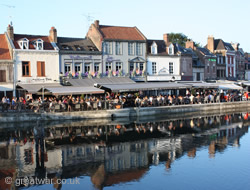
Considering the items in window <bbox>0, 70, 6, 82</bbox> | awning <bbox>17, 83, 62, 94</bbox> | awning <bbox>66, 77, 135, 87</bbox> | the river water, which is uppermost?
window <bbox>0, 70, 6, 82</bbox>

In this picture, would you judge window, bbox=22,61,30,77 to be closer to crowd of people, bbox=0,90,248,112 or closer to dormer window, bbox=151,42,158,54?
crowd of people, bbox=0,90,248,112

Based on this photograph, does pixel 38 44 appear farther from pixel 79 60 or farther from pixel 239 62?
pixel 239 62

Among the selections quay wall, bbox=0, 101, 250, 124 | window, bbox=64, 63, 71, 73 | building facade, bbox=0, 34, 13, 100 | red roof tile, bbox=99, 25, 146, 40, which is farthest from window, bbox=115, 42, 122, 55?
building facade, bbox=0, 34, 13, 100

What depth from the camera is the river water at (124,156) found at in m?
16.5

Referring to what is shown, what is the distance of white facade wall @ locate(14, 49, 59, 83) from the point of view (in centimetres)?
3792

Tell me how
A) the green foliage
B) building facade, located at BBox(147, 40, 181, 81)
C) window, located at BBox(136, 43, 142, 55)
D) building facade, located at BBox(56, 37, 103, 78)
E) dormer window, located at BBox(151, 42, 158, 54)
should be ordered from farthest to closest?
the green foliage, dormer window, located at BBox(151, 42, 158, 54), building facade, located at BBox(147, 40, 181, 81), window, located at BBox(136, 43, 142, 55), building facade, located at BBox(56, 37, 103, 78)

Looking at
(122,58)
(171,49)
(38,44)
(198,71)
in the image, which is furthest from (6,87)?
(198,71)

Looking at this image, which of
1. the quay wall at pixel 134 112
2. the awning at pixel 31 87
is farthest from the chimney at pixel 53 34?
the quay wall at pixel 134 112

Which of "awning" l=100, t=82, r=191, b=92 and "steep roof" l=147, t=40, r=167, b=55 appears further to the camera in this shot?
"steep roof" l=147, t=40, r=167, b=55

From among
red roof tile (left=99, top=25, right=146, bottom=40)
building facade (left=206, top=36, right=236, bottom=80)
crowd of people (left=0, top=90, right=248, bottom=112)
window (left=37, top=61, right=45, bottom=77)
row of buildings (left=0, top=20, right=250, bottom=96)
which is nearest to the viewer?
crowd of people (left=0, top=90, right=248, bottom=112)

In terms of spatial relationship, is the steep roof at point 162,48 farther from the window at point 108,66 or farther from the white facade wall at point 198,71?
the window at point 108,66

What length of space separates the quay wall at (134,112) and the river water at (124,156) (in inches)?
32.5

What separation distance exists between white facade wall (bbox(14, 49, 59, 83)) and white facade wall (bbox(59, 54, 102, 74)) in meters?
0.76

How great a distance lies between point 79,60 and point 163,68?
13.1 meters
